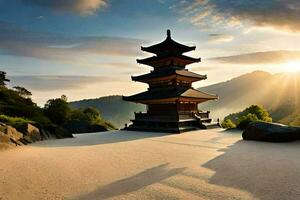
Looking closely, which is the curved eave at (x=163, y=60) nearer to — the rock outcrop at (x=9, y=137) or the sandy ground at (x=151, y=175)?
the rock outcrop at (x=9, y=137)

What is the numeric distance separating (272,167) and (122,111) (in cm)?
12918

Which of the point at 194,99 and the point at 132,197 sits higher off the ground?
the point at 194,99

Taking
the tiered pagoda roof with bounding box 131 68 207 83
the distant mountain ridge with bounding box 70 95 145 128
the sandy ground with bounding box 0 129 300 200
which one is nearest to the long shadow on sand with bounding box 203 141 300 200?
the sandy ground with bounding box 0 129 300 200

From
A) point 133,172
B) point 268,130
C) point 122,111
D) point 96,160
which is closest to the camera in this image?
point 133,172

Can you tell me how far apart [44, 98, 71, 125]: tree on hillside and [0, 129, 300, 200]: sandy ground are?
1592cm

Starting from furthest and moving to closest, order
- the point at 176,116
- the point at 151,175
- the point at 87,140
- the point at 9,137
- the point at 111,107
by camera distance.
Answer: the point at 111,107
the point at 176,116
the point at 87,140
the point at 9,137
the point at 151,175

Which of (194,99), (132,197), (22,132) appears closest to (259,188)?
(132,197)

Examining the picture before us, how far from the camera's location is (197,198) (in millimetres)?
4930

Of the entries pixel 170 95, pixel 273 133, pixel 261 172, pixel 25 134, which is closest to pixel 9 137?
pixel 25 134

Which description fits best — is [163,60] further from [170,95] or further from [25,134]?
[25,134]

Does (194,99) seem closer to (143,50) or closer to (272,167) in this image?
(143,50)

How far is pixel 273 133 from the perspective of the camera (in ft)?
41.4

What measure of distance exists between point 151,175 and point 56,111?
21.2 m

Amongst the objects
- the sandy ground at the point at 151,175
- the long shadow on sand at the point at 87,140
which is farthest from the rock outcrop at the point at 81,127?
the sandy ground at the point at 151,175
